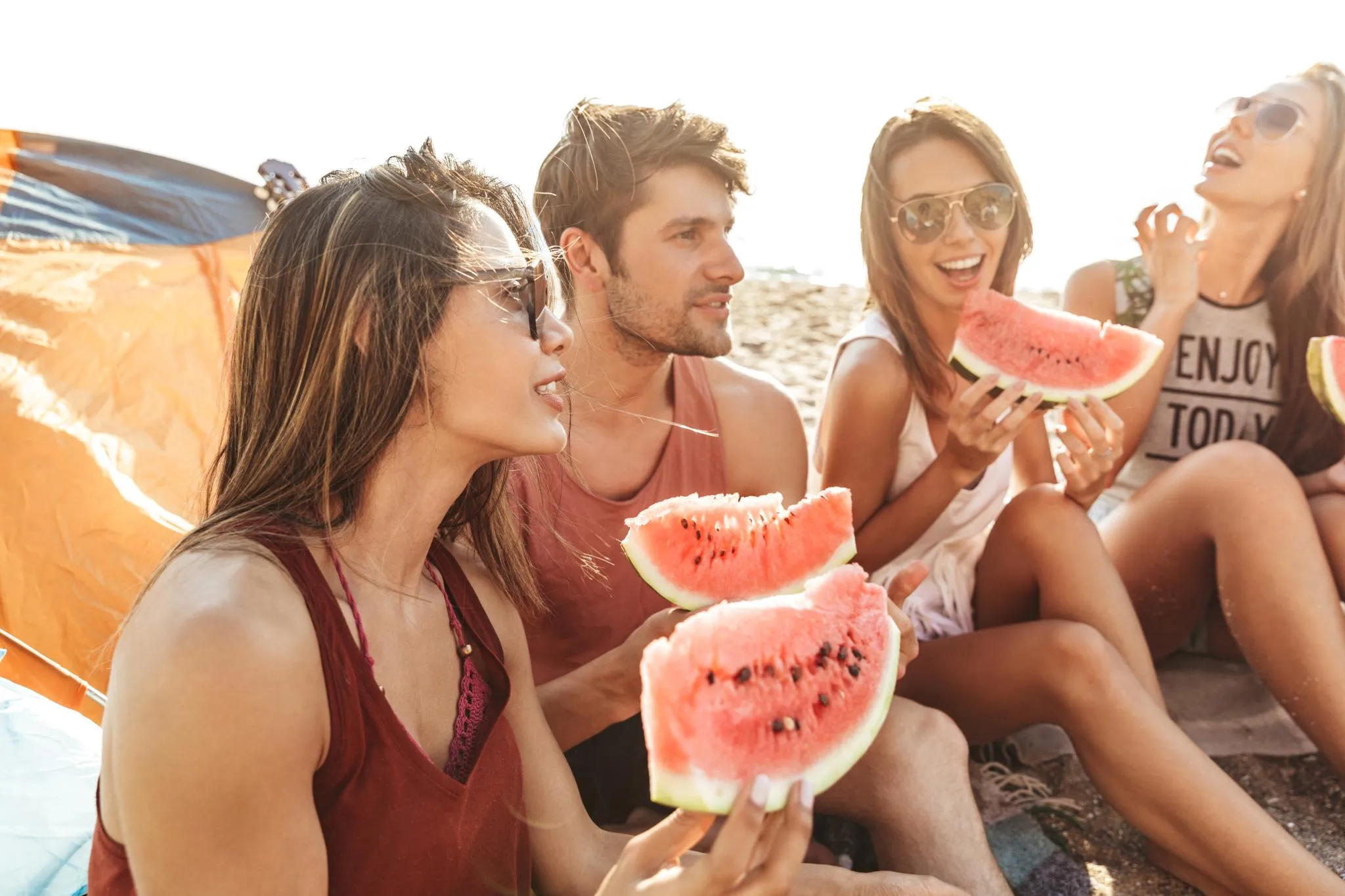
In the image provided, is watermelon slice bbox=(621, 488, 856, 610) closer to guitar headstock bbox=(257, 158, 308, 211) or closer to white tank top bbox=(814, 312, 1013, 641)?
white tank top bbox=(814, 312, 1013, 641)

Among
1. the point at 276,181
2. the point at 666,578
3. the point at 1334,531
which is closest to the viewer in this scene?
the point at 666,578

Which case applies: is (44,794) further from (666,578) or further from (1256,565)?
(1256,565)

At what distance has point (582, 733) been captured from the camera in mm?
2561

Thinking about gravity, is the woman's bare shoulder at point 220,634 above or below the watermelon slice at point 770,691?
above

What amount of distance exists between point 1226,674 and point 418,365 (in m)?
3.24

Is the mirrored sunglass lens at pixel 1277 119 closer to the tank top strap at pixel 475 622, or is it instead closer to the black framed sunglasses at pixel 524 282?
the black framed sunglasses at pixel 524 282

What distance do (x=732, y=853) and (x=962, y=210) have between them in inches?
97.3

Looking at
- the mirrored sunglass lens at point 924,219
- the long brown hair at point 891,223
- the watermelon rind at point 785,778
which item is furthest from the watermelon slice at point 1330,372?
the watermelon rind at point 785,778

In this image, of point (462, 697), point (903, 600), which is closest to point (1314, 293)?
point (903, 600)

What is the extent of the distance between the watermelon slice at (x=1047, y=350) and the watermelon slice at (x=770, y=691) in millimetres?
1378

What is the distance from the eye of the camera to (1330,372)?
11.0 feet

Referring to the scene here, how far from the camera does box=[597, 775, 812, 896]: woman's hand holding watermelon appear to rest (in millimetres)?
1576

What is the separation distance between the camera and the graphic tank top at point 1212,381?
3.83m

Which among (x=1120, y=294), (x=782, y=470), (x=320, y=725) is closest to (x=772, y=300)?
(x=1120, y=294)
